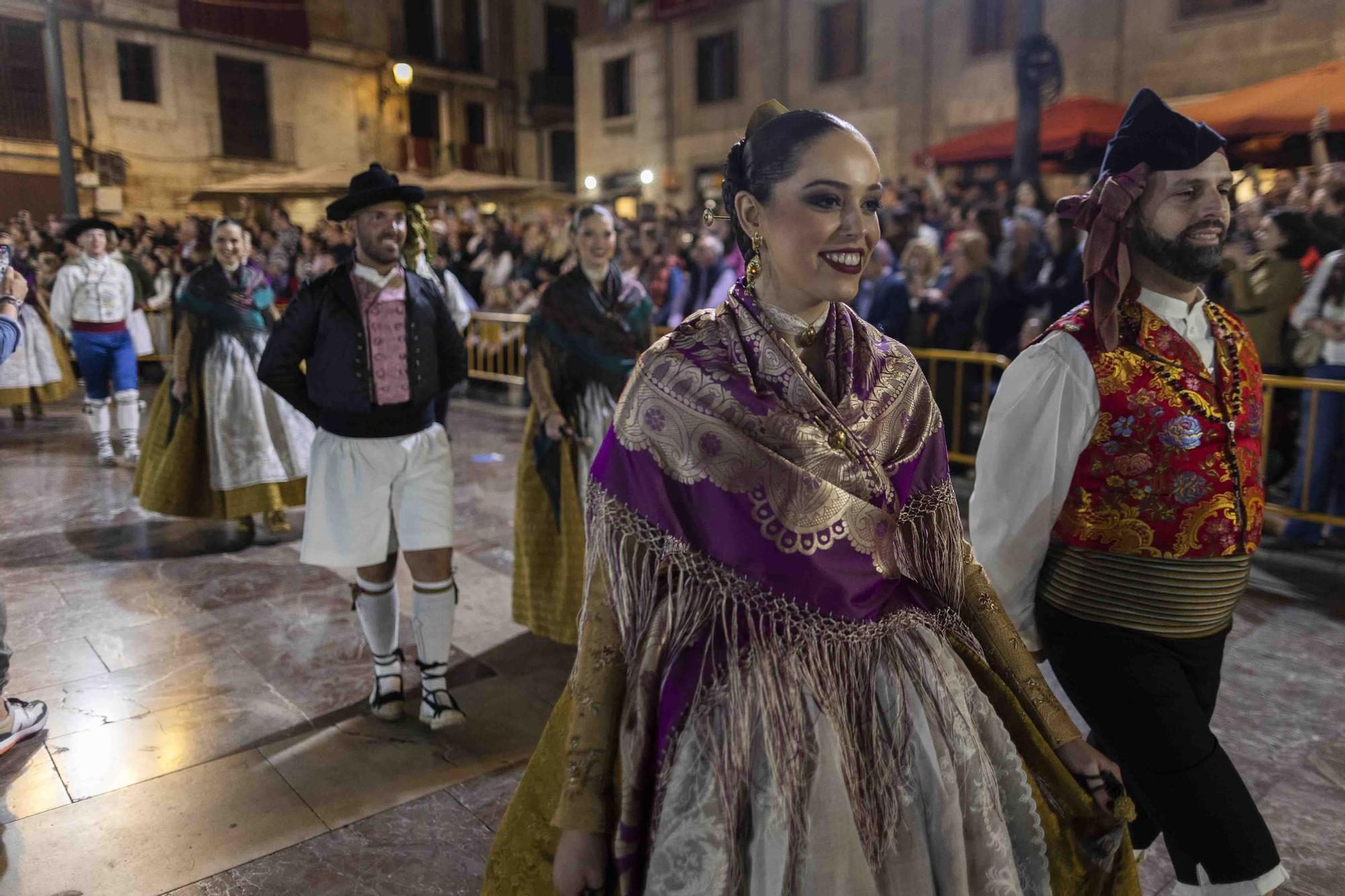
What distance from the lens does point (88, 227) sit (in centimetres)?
619

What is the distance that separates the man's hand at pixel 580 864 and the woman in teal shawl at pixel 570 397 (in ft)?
8.49

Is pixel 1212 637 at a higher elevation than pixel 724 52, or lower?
lower

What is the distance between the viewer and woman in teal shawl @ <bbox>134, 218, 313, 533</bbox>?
591 centimetres

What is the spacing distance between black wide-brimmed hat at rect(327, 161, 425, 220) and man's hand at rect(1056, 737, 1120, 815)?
2765 mm

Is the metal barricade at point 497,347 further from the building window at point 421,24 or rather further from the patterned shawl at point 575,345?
the patterned shawl at point 575,345

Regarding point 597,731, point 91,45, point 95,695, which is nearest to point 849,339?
point 597,731

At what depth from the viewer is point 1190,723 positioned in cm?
206

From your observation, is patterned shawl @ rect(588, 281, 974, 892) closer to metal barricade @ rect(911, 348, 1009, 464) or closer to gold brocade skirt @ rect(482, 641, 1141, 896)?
gold brocade skirt @ rect(482, 641, 1141, 896)

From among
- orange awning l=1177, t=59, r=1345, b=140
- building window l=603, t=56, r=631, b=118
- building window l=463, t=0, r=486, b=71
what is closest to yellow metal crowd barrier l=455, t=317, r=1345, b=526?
orange awning l=1177, t=59, r=1345, b=140

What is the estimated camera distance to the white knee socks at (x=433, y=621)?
3.71 metres

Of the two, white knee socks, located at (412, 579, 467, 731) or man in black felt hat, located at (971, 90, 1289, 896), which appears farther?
white knee socks, located at (412, 579, 467, 731)

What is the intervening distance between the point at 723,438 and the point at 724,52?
21883 mm

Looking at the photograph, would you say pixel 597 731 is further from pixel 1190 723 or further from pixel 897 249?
pixel 897 249

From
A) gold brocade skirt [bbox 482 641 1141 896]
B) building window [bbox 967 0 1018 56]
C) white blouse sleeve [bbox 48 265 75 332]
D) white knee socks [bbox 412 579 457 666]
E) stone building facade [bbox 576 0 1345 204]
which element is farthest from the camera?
building window [bbox 967 0 1018 56]
